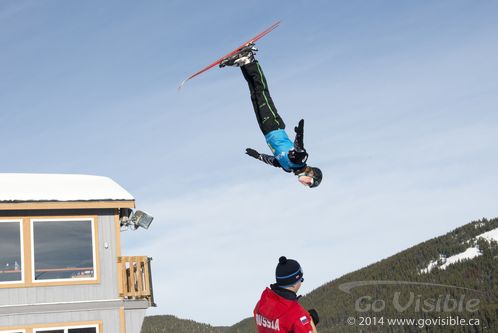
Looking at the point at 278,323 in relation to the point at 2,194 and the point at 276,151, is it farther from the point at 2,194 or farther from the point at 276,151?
the point at 2,194

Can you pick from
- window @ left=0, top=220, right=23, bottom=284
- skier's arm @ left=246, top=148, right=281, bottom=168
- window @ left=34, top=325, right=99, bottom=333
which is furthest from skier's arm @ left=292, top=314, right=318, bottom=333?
window @ left=0, top=220, right=23, bottom=284

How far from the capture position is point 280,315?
19.1 feet

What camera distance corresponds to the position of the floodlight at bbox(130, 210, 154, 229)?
Result: 20.5m

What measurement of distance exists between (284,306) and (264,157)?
12.3ft

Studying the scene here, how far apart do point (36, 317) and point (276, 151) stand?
12.1 m

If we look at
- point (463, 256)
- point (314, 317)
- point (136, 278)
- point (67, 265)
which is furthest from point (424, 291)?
point (314, 317)

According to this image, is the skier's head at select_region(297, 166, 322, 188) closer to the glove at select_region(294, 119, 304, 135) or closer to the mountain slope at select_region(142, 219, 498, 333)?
the glove at select_region(294, 119, 304, 135)

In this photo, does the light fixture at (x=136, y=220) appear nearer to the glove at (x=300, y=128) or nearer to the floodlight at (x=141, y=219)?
the floodlight at (x=141, y=219)

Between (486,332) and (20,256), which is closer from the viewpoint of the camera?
(20,256)

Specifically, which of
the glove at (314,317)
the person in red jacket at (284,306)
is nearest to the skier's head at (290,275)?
the person in red jacket at (284,306)

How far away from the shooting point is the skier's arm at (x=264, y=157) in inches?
366

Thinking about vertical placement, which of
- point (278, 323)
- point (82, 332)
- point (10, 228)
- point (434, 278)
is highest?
point (434, 278)

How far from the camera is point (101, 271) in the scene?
19984mm

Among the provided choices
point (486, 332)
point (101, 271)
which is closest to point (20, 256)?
point (101, 271)
